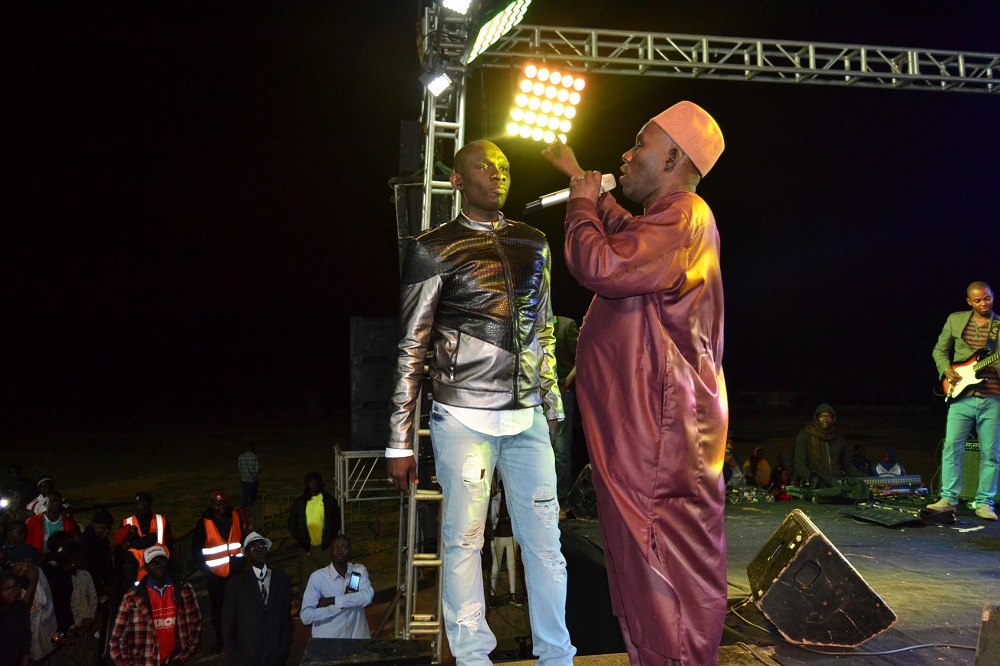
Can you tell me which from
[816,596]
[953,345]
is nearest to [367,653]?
[816,596]

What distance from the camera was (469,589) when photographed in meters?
2.64

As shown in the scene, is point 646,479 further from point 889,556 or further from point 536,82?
point 536,82

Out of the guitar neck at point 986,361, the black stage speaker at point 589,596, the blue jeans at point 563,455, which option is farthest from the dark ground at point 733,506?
the blue jeans at point 563,455

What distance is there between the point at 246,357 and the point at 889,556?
40.5 m

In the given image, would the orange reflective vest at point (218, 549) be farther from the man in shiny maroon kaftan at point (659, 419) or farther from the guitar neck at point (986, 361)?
the guitar neck at point (986, 361)

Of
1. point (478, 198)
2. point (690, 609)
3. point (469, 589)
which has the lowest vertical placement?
point (469, 589)

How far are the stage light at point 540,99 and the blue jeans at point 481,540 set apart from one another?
18.0ft

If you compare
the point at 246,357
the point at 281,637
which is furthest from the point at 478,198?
the point at 246,357

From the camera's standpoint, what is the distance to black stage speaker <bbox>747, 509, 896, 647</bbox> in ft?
10.7

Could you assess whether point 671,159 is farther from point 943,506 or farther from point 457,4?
point 943,506

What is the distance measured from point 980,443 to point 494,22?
17.5 ft

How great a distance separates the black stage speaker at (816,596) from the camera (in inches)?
129

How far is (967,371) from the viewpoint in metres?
6.23

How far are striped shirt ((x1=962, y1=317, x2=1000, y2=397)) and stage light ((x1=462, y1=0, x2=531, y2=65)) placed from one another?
4590 millimetres
